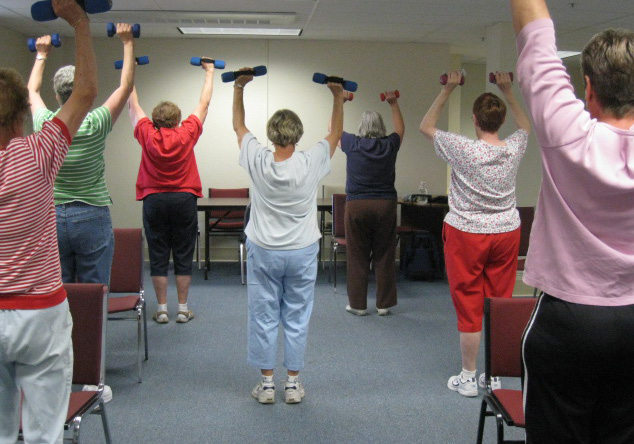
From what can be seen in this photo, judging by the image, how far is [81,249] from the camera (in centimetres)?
293

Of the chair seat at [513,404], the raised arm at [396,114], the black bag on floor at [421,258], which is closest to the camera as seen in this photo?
the chair seat at [513,404]

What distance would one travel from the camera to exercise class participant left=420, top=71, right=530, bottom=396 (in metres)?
2.97

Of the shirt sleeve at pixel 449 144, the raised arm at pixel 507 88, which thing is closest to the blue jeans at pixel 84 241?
the shirt sleeve at pixel 449 144

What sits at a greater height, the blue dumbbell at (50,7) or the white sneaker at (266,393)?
the blue dumbbell at (50,7)

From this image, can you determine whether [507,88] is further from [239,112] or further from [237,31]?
[237,31]

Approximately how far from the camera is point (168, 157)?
13.7 feet

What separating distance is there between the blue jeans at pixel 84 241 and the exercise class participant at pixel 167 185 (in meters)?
1.24

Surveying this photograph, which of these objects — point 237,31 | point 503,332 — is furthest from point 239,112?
point 237,31

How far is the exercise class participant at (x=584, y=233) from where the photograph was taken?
1.04 metres

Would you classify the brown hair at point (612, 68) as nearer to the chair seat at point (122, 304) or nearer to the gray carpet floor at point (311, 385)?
the gray carpet floor at point (311, 385)

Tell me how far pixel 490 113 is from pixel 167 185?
234cm

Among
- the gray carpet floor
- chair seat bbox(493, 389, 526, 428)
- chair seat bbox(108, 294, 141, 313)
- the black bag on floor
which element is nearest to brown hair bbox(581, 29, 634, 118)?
chair seat bbox(493, 389, 526, 428)

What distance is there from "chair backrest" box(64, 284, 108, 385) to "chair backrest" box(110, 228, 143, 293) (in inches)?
56.7

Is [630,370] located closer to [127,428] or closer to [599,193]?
[599,193]
